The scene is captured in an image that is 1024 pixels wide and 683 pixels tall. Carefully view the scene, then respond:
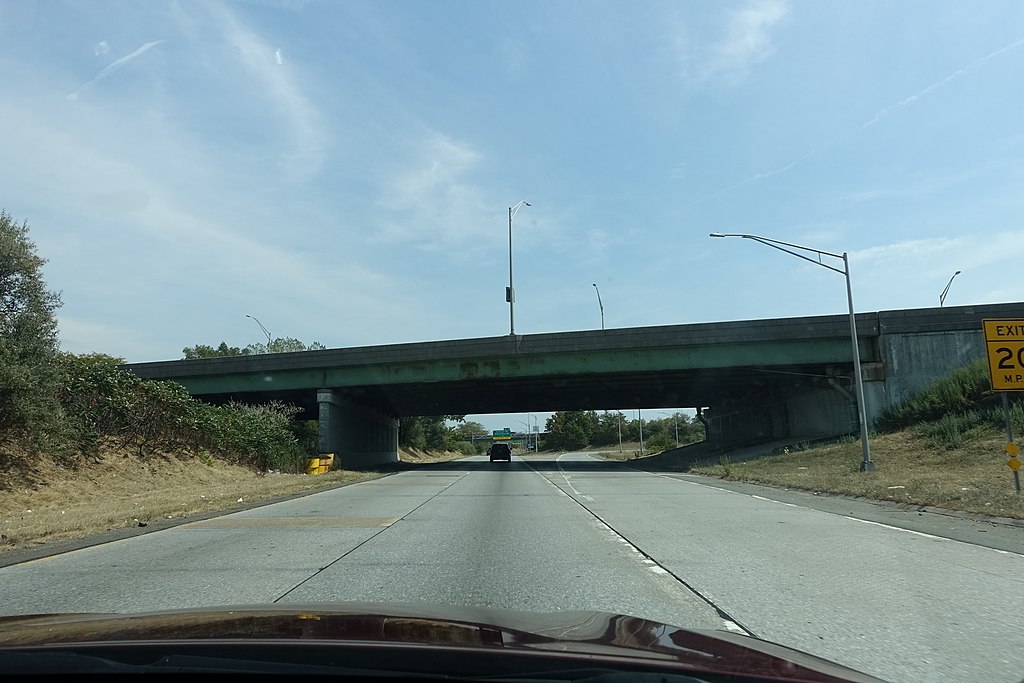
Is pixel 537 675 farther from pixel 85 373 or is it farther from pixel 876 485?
pixel 85 373

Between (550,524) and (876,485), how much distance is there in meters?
11.4

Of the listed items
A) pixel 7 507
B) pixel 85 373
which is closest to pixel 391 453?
pixel 85 373

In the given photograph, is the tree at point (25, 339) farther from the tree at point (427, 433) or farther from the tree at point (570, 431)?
the tree at point (570, 431)

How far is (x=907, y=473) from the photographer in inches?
922

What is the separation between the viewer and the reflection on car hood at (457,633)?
135 inches

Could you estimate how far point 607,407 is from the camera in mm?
71500

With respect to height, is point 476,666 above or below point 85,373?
below

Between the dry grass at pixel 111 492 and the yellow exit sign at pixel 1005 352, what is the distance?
18306 mm

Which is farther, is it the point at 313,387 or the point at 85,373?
the point at 313,387

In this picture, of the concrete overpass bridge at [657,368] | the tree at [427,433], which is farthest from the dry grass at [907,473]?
the tree at [427,433]

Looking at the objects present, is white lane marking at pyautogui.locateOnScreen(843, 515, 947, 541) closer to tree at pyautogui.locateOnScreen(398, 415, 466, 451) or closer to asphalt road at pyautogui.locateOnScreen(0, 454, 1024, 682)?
asphalt road at pyautogui.locateOnScreen(0, 454, 1024, 682)

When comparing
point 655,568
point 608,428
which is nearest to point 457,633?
point 655,568

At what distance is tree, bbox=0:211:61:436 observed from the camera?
20.7 meters

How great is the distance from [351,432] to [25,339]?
29.4 m
